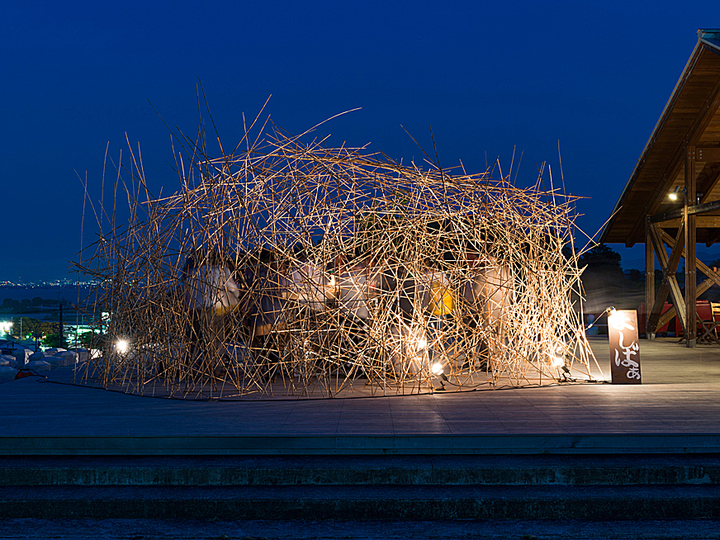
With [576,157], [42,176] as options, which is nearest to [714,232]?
[576,157]

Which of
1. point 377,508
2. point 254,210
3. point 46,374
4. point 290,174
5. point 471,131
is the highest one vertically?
point 471,131

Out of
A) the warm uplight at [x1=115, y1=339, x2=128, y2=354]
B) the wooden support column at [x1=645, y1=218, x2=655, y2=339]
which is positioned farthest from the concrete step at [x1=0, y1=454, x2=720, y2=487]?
the wooden support column at [x1=645, y1=218, x2=655, y2=339]

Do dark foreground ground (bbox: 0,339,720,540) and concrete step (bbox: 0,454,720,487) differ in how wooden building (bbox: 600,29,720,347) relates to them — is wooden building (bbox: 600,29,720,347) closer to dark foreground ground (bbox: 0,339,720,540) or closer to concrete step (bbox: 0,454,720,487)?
dark foreground ground (bbox: 0,339,720,540)

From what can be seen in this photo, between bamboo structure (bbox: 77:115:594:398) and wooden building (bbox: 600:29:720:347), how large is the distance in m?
5.07

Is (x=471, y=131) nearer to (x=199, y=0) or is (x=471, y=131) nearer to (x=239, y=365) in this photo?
(x=199, y=0)

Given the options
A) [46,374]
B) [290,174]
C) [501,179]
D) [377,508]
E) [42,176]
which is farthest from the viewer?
[42,176]

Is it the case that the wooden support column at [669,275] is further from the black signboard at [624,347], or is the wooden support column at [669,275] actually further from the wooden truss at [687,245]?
the black signboard at [624,347]

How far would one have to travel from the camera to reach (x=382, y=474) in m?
3.71

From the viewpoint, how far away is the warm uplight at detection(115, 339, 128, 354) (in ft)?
21.9

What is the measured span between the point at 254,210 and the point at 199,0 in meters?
145

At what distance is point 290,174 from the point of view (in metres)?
6.10

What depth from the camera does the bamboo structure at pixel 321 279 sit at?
19.2 feet

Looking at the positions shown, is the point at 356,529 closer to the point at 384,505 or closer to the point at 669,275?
the point at 384,505

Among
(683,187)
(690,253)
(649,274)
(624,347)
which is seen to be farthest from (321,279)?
(649,274)
